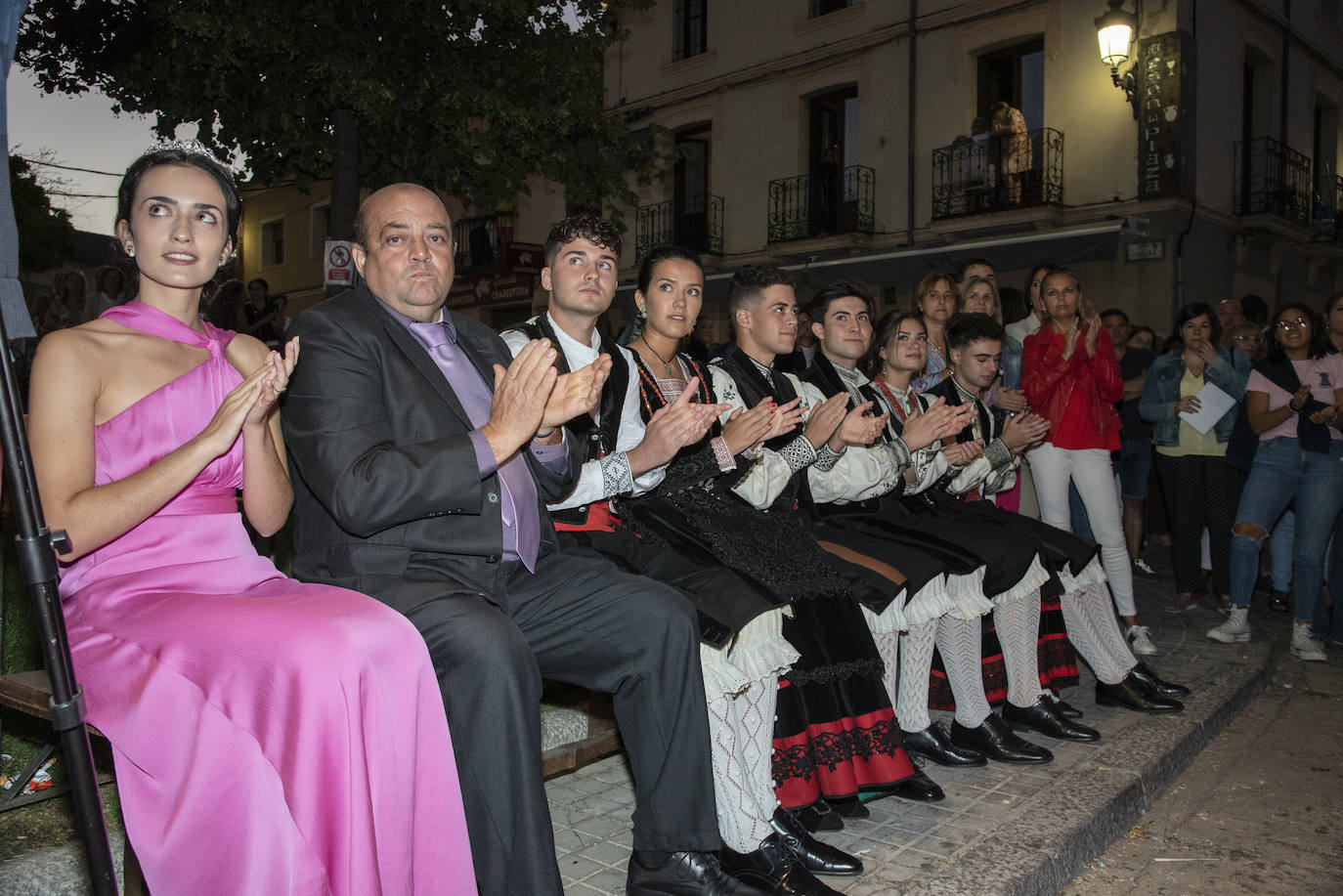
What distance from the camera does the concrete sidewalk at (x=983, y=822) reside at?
3.07 metres

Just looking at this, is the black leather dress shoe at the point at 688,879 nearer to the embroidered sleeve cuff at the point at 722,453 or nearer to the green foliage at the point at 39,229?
the embroidered sleeve cuff at the point at 722,453

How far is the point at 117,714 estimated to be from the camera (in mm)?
2285

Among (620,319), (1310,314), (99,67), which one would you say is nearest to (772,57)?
(620,319)

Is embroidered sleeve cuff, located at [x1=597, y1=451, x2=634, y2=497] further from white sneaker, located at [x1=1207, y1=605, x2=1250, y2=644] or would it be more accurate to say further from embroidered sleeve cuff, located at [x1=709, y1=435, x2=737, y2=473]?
white sneaker, located at [x1=1207, y1=605, x2=1250, y2=644]

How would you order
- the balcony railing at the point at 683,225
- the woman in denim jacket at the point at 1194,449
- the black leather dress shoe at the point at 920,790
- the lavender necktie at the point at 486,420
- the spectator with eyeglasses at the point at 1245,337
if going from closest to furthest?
the lavender necktie at the point at 486,420, the black leather dress shoe at the point at 920,790, the woman in denim jacket at the point at 1194,449, the spectator with eyeglasses at the point at 1245,337, the balcony railing at the point at 683,225

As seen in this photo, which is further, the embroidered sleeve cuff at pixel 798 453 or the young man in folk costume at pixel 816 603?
the embroidered sleeve cuff at pixel 798 453

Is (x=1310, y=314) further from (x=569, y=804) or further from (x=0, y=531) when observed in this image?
(x=0, y=531)

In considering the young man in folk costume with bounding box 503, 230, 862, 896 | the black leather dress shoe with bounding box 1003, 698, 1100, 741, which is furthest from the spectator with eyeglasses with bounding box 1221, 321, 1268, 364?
the young man in folk costume with bounding box 503, 230, 862, 896

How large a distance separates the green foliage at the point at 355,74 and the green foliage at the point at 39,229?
38.5ft

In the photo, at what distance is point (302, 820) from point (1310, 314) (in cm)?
652

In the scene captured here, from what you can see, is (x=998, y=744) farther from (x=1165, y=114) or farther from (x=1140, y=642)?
(x=1165, y=114)

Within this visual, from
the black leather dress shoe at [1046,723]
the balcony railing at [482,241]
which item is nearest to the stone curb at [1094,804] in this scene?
the black leather dress shoe at [1046,723]

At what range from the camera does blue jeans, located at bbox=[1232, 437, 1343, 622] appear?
6.34 m

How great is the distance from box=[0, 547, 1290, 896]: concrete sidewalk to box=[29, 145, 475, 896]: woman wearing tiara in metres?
0.83
